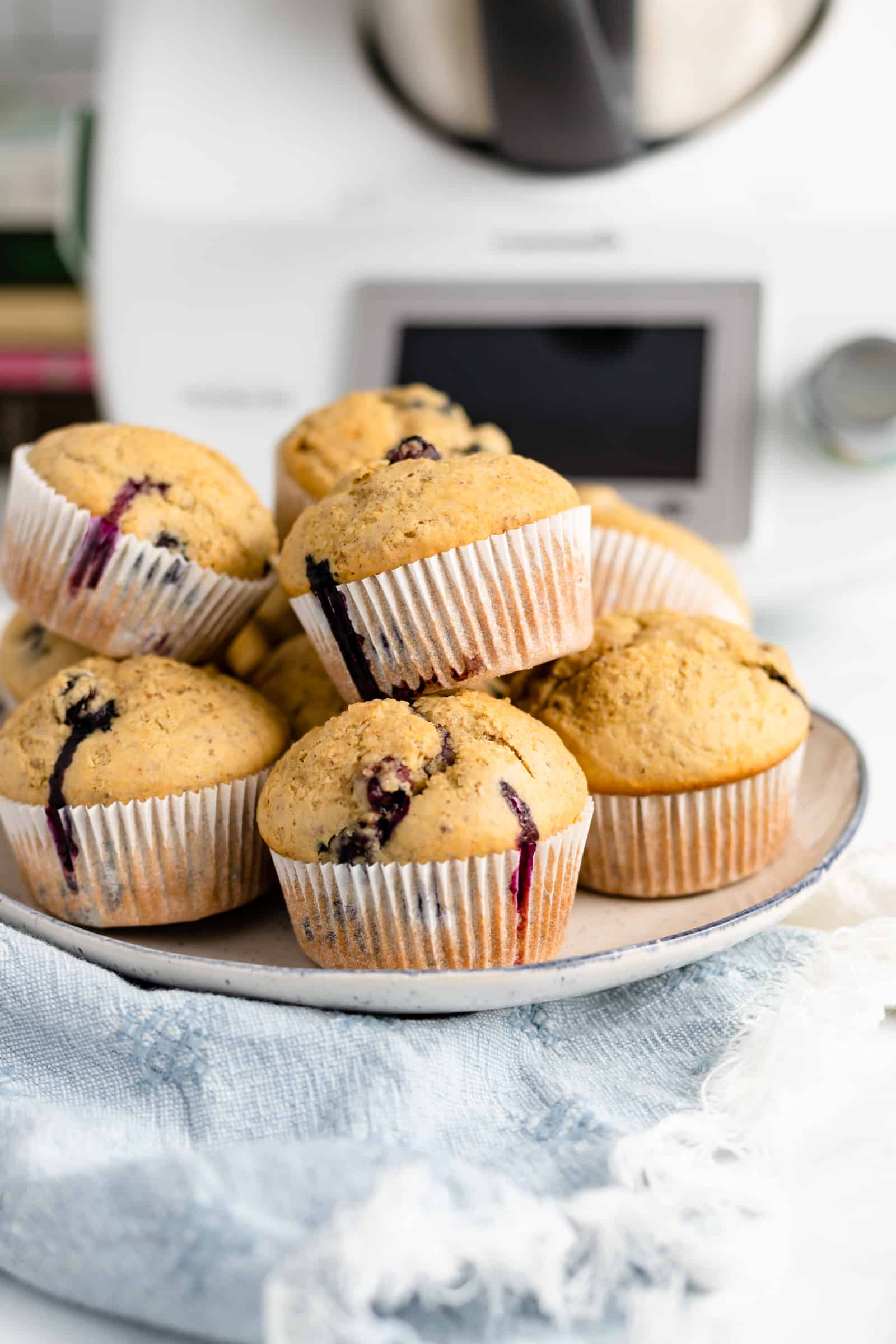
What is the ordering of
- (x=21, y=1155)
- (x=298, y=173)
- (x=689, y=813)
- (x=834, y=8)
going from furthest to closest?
(x=298, y=173)
(x=834, y=8)
(x=689, y=813)
(x=21, y=1155)

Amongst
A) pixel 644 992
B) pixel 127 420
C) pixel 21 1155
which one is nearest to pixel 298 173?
pixel 127 420

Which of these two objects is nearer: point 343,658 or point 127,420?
point 343,658

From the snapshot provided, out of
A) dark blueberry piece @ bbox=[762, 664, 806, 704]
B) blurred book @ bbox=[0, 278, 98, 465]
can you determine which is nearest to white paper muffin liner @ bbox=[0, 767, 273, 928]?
dark blueberry piece @ bbox=[762, 664, 806, 704]

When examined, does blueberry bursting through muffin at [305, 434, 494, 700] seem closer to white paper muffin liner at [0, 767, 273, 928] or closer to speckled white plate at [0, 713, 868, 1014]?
white paper muffin liner at [0, 767, 273, 928]

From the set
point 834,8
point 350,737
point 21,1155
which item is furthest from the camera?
point 834,8

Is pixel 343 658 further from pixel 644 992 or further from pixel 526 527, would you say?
pixel 644 992

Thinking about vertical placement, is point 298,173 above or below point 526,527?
above

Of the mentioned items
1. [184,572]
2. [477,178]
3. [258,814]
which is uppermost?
[477,178]

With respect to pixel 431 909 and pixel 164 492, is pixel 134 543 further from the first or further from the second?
pixel 431 909
